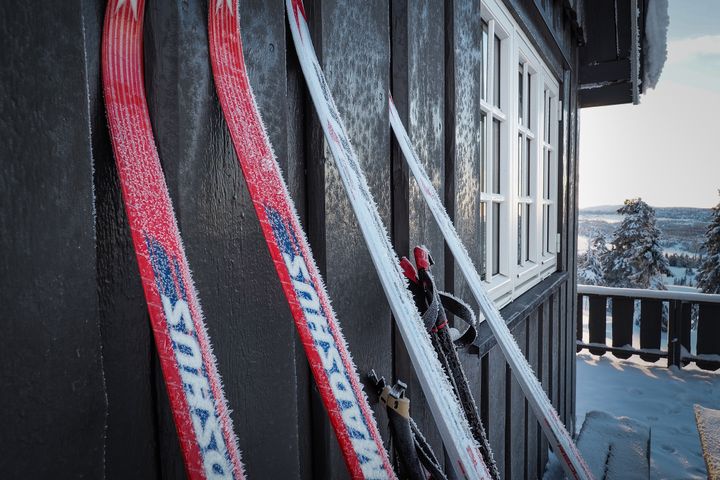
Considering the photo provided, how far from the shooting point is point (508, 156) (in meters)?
2.40

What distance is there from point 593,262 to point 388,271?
23.2m

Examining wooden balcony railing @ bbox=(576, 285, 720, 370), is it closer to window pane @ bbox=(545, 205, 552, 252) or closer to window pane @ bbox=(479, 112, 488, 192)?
Result: window pane @ bbox=(545, 205, 552, 252)

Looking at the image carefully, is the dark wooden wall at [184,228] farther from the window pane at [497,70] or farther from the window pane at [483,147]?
the window pane at [497,70]

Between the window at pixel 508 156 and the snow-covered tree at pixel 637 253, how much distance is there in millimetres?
17370

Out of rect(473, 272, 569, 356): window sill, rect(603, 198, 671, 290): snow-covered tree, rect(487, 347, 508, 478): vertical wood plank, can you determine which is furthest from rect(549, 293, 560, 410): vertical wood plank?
rect(603, 198, 671, 290): snow-covered tree

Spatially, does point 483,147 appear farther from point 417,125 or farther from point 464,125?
point 417,125

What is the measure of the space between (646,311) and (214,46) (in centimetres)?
778

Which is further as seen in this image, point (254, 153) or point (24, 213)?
point (254, 153)

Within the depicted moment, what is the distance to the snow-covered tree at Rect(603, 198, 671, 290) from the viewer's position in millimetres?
16922

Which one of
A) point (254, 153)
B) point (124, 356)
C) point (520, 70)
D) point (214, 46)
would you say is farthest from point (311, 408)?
point (520, 70)

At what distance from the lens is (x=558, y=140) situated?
12.7ft

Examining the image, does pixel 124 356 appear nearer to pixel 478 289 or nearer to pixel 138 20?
pixel 138 20

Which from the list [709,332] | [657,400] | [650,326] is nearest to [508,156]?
[657,400]

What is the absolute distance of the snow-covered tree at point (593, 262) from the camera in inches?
770
